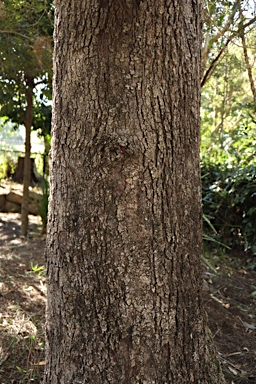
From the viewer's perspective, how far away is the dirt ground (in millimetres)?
2732

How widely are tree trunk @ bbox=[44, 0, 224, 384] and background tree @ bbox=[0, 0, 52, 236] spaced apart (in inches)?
93.1

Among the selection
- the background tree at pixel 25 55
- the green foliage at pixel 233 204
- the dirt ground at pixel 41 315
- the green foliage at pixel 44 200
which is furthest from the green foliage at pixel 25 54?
the green foliage at pixel 233 204

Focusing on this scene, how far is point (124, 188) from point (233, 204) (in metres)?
4.56

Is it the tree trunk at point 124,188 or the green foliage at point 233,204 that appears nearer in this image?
the tree trunk at point 124,188

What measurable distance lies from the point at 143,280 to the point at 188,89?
814 mm

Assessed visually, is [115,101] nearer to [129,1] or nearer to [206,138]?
[129,1]

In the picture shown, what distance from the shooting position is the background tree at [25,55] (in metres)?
4.07

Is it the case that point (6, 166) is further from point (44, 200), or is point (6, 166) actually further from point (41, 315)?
point (41, 315)

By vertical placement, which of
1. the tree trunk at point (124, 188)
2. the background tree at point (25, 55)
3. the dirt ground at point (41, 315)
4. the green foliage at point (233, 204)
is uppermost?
the background tree at point (25, 55)

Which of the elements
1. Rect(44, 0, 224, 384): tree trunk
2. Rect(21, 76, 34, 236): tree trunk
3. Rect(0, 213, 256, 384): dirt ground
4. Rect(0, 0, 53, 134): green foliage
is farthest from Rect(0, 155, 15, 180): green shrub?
Rect(44, 0, 224, 384): tree trunk

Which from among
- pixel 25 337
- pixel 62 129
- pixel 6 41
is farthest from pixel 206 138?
pixel 62 129

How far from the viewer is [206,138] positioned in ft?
39.8

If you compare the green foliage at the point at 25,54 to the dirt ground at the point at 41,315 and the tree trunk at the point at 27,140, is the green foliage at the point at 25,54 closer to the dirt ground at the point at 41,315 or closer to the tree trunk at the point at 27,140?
the tree trunk at the point at 27,140

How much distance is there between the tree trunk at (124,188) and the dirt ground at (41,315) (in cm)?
100
